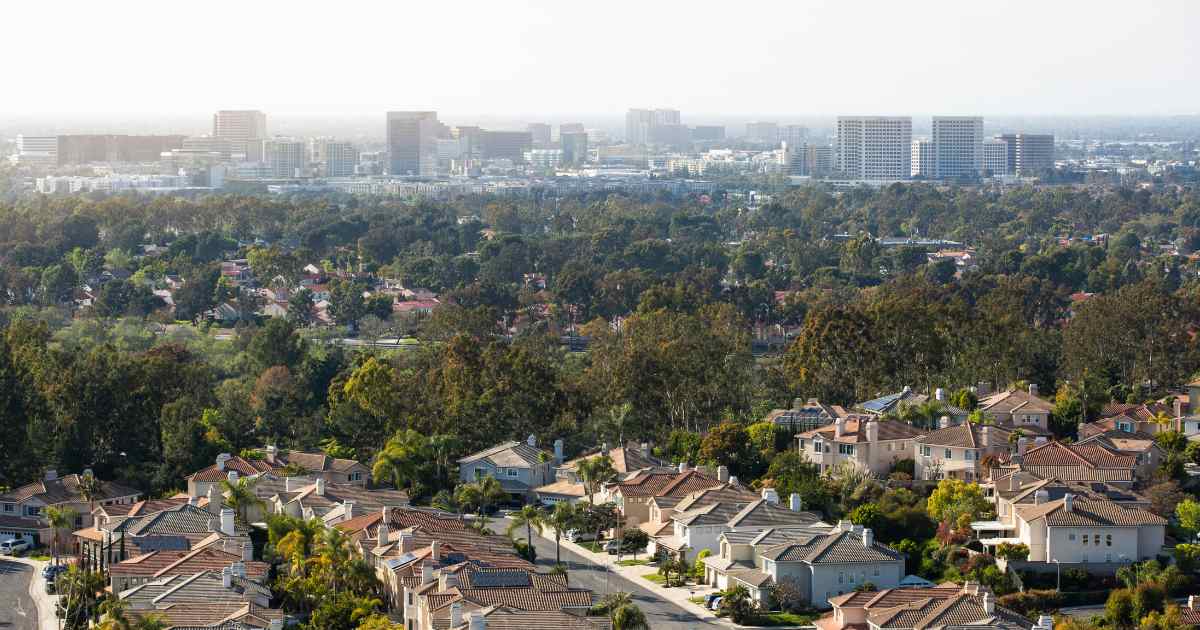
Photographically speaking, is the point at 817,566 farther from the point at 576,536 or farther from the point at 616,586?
the point at 576,536

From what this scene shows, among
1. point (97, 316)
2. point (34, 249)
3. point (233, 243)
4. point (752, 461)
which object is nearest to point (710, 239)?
point (233, 243)

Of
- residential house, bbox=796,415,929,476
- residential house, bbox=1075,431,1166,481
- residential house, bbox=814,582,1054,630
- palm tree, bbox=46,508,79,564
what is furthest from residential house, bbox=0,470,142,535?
residential house, bbox=1075,431,1166,481

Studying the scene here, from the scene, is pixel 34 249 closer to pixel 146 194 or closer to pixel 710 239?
pixel 710 239

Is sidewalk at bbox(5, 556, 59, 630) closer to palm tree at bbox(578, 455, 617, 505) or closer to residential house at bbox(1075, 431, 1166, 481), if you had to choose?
palm tree at bbox(578, 455, 617, 505)

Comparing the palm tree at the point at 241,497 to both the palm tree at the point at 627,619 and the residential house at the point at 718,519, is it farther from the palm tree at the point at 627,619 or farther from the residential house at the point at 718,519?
the palm tree at the point at 627,619

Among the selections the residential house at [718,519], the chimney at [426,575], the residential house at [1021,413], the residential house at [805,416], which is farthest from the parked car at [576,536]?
the residential house at [1021,413]

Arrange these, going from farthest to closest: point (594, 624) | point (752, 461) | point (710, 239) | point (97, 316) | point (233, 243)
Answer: point (710, 239) < point (233, 243) < point (97, 316) < point (752, 461) < point (594, 624)
